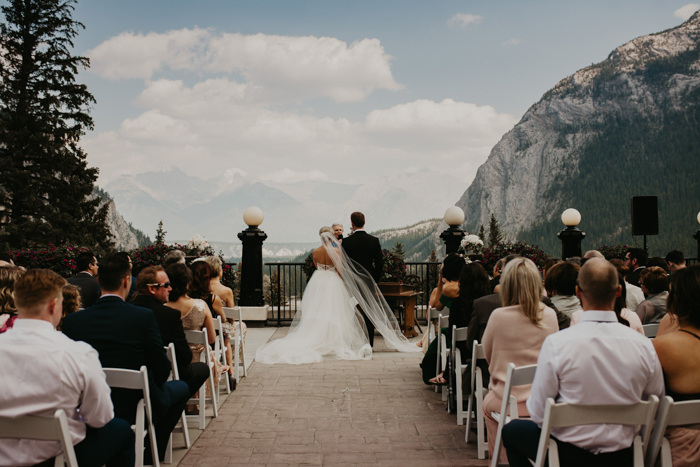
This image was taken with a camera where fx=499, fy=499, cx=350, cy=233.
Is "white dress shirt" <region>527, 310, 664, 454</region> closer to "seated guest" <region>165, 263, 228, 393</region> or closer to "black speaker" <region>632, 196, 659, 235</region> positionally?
"seated guest" <region>165, 263, 228, 393</region>

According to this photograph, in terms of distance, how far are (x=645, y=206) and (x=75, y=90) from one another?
1045 inches

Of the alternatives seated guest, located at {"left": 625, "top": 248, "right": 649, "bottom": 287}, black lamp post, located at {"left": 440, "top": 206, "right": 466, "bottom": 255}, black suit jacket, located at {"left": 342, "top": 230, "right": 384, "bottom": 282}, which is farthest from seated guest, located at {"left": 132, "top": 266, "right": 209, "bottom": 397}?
black lamp post, located at {"left": 440, "top": 206, "right": 466, "bottom": 255}

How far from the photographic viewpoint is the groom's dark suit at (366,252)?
789 centimetres

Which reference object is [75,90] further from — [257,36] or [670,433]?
[670,433]

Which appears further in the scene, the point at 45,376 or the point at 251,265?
the point at 251,265

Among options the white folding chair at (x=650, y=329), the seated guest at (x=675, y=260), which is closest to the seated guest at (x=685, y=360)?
the white folding chair at (x=650, y=329)

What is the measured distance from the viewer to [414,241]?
147 m

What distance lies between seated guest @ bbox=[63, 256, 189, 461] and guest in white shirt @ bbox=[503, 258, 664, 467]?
7.42ft

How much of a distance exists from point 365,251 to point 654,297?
434 centimetres

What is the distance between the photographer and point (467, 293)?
4543mm

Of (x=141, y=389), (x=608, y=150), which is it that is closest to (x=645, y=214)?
(x=141, y=389)

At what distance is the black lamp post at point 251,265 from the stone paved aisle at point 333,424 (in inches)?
156

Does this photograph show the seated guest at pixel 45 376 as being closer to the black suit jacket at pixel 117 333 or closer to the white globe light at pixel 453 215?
the black suit jacket at pixel 117 333

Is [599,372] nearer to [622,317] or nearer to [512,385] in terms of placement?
[512,385]
